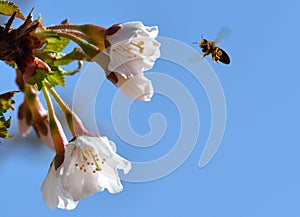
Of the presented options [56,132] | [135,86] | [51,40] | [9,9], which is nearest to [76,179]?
[56,132]

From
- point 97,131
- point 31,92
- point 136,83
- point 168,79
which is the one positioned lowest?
point 31,92

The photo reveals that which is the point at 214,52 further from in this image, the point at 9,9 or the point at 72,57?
the point at 9,9

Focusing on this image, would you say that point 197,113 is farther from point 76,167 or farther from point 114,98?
point 76,167

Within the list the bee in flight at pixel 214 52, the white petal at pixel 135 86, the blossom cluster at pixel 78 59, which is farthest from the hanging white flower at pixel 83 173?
the bee in flight at pixel 214 52

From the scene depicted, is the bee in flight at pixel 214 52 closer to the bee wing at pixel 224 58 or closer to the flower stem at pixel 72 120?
the bee wing at pixel 224 58

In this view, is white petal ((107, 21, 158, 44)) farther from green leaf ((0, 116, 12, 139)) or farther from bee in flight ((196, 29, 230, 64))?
bee in flight ((196, 29, 230, 64))

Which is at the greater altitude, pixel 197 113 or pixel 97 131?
pixel 197 113

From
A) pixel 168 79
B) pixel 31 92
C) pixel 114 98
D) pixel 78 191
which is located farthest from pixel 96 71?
pixel 31 92

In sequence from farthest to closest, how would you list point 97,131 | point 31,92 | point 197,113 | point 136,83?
point 197,113
point 97,131
point 136,83
point 31,92
